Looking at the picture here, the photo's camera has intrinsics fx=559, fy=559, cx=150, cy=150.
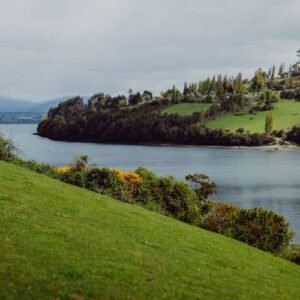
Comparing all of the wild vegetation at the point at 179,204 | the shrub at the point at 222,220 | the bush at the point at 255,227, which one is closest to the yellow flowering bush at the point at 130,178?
the wild vegetation at the point at 179,204

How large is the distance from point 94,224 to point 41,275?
9071 millimetres

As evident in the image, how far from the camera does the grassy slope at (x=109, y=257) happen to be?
13.8m

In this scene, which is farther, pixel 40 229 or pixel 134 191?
pixel 134 191

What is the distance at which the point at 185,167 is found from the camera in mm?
127812

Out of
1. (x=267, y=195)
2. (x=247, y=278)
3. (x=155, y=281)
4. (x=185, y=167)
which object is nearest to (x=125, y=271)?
(x=155, y=281)

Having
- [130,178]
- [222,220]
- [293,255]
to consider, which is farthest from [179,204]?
[293,255]

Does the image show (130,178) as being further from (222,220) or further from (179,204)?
(222,220)

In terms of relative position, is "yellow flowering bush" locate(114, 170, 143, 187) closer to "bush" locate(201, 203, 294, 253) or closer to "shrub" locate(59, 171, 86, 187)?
"shrub" locate(59, 171, 86, 187)

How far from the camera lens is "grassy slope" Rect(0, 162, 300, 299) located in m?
13.8

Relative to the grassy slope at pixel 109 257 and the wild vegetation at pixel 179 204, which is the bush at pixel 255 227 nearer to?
the wild vegetation at pixel 179 204

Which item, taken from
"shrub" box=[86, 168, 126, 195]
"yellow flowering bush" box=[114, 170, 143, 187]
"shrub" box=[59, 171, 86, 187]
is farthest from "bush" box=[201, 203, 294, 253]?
"shrub" box=[59, 171, 86, 187]

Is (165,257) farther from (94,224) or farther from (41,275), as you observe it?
(41,275)

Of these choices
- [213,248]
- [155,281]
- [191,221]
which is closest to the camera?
[155,281]

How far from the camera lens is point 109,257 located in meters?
17.2
